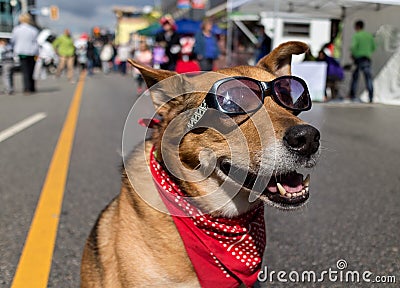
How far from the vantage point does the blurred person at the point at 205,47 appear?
1239cm

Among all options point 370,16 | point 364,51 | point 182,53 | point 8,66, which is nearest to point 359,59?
point 364,51

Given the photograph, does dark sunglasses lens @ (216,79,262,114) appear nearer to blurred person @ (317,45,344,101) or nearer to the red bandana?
the red bandana

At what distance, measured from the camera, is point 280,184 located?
214cm

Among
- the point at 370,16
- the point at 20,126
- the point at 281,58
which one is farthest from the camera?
the point at 370,16

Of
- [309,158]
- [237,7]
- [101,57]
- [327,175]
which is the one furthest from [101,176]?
[101,57]

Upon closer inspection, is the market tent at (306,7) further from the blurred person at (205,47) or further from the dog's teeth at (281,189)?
the dog's teeth at (281,189)

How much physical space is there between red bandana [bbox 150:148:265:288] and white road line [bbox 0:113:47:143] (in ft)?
18.8

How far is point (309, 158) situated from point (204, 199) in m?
0.52

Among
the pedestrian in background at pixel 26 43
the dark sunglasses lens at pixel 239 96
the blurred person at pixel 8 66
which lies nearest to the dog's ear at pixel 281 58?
the dark sunglasses lens at pixel 239 96

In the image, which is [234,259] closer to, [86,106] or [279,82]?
[279,82]

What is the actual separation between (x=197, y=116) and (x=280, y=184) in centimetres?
49

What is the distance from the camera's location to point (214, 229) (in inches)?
89.5

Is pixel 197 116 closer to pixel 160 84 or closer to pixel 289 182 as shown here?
pixel 160 84

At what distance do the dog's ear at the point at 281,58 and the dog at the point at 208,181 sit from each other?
206 mm
